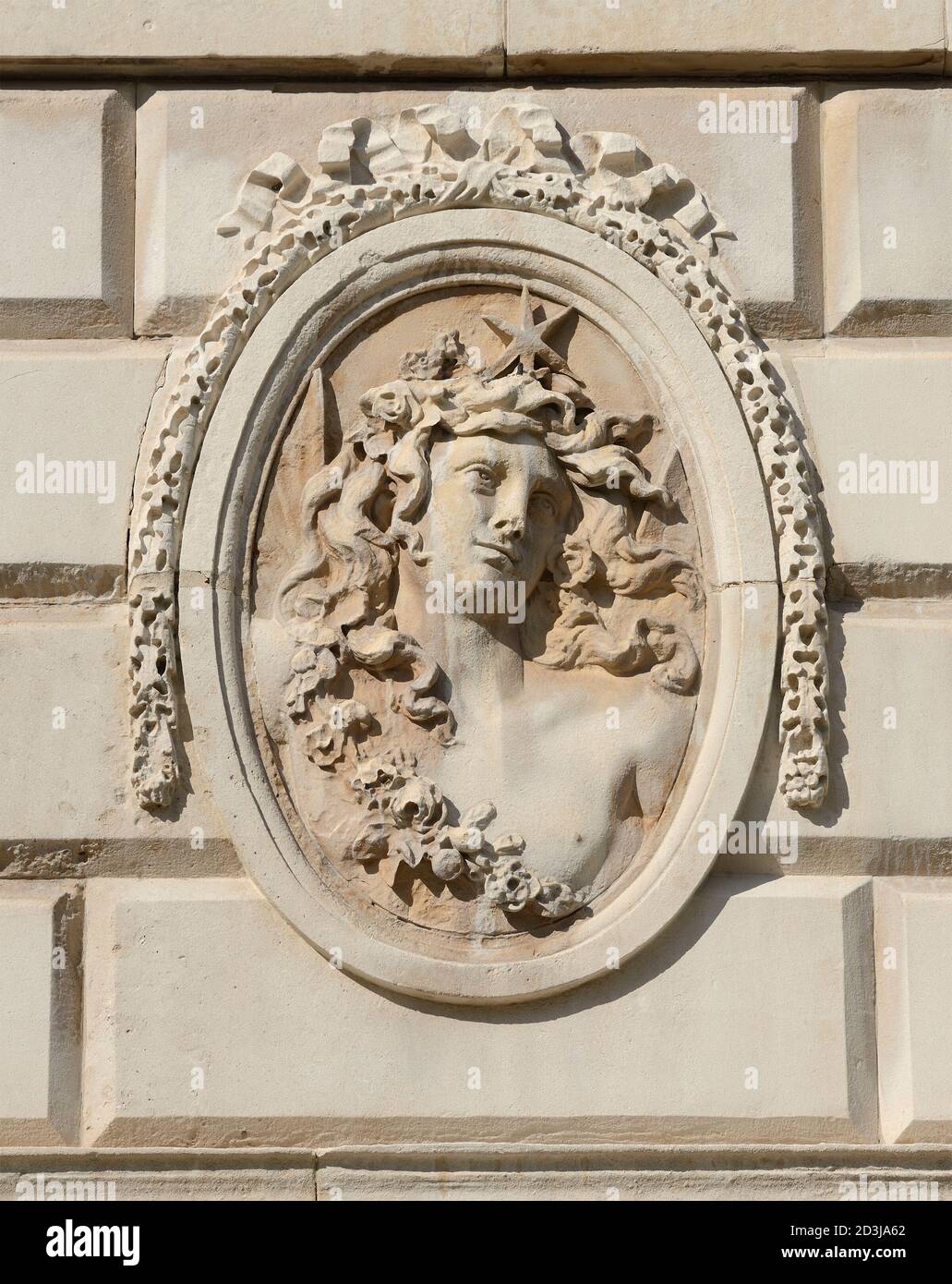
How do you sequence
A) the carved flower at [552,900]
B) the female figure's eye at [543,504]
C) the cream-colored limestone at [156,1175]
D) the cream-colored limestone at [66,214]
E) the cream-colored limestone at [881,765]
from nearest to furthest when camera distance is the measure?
the cream-colored limestone at [156,1175]
the carved flower at [552,900]
the cream-colored limestone at [881,765]
the female figure's eye at [543,504]
the cream-colored limestone at [66,214]

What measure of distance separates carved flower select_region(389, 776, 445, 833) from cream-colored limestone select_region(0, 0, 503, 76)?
1.87 metres

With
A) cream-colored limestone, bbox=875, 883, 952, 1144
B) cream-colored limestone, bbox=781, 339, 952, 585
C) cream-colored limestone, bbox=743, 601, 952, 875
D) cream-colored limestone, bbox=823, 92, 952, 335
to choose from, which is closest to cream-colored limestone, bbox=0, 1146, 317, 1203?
cream-colored limestone, bbox=743, 601, 952, 875

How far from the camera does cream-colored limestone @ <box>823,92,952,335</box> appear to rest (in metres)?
4.69

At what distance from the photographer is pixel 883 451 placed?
4602 mm

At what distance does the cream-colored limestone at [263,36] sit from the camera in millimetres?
Result: 4734

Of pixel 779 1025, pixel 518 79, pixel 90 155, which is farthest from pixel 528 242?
pixel 779 1025

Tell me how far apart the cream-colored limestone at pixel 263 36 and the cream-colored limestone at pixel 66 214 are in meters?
0.07

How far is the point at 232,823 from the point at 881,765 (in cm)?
155

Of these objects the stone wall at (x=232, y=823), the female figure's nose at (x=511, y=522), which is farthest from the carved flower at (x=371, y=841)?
the female figure's nose at (x=511, y=522)

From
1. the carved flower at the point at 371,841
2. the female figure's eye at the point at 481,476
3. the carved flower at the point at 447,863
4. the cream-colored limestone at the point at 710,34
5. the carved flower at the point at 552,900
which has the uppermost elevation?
the cream-colored limestone at the point at 710,34

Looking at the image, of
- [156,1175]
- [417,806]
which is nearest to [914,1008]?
[417,806]

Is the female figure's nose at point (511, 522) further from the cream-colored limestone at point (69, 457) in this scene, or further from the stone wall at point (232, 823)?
the cream-colored limestone at point (69, 457)

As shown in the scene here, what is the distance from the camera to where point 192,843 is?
172 inches
